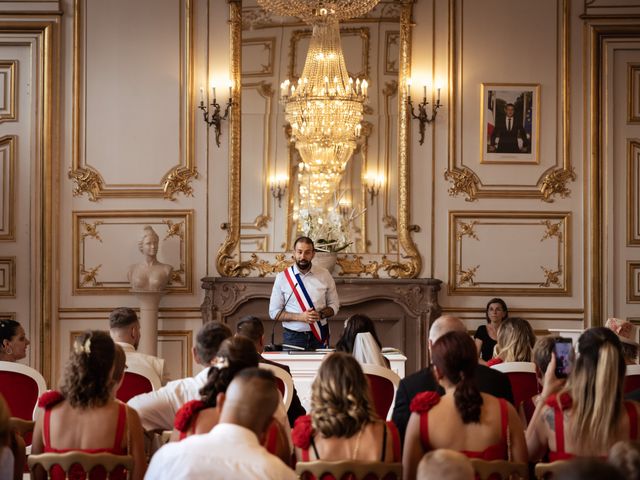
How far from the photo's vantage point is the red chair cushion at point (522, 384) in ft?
15.9

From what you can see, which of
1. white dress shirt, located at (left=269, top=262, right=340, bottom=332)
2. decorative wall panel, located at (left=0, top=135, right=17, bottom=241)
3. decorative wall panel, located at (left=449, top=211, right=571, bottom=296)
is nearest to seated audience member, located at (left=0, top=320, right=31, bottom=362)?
white dress shirt, located at (left=269, top=262, right=340, bottom=332)

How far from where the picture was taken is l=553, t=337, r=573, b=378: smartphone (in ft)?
12.2

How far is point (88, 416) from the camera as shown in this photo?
3264 mm

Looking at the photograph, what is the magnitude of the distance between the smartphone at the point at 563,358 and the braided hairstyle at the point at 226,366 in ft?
3.90

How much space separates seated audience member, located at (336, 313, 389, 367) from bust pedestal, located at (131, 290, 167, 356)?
134 inches

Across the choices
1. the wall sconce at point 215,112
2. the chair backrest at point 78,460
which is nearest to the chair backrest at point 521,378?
the chair backrest at point 78,460

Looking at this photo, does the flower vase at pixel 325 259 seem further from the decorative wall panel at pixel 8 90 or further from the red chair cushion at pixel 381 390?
the red chair cushion at pixel 381 390

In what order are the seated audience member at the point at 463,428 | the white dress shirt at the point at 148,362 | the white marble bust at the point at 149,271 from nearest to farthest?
the seated audience member at the point at 463,428 < the white dress shirt at the point at 148,362 < the white marble bust at the point at 149,271

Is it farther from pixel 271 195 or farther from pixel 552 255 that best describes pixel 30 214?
pixel 552 255

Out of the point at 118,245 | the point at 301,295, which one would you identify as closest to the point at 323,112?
the point at 301,295

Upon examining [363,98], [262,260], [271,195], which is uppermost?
[363,98]

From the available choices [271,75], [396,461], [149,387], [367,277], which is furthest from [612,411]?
[271,75]

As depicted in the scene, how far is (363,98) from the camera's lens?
27.7 ft

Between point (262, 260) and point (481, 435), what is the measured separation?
566 centimetres
